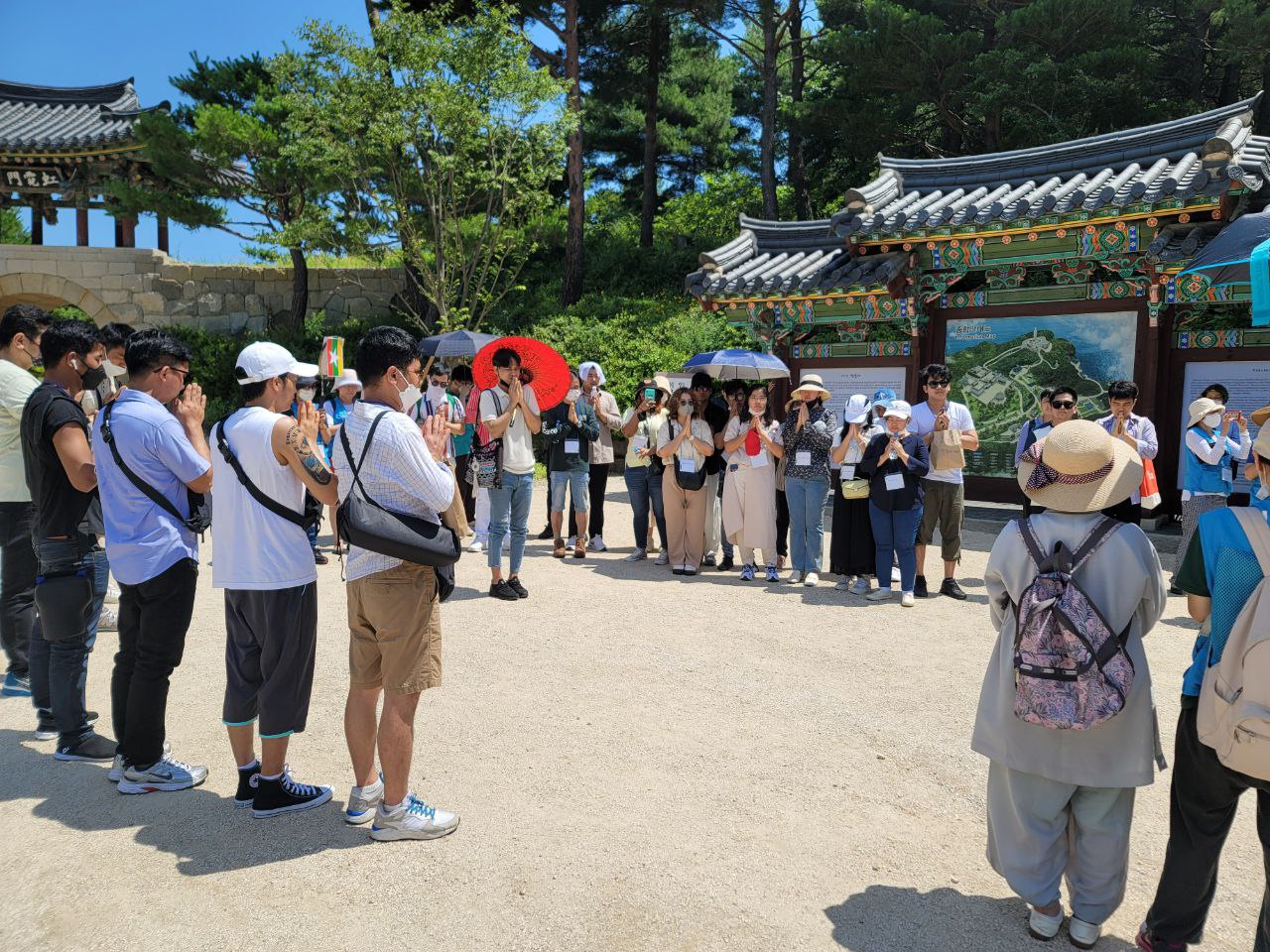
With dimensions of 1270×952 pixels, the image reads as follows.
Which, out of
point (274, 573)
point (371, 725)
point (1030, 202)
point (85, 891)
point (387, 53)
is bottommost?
point (85, 891)

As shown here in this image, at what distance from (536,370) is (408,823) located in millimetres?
4255

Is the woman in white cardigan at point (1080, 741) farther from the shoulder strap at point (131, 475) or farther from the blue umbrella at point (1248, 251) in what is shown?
the shoulder strap at point (131, 475)

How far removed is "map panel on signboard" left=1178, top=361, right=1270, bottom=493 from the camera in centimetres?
854

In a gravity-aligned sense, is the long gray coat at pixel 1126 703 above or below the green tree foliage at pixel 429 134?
below

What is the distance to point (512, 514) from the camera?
22.4ft

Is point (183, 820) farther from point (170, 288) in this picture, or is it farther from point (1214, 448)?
point (170, 288)

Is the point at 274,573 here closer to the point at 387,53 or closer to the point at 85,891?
the point at 85,891

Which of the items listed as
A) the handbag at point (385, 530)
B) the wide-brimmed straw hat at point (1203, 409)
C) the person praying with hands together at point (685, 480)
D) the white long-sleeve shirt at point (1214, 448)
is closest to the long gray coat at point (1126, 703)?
the handbag at point (385, 530)

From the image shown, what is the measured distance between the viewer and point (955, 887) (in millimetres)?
2807

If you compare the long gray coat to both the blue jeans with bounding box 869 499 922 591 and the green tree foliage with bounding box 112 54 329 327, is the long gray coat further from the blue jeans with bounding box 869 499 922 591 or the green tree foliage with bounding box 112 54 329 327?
the green tree foliage with bounding box 112 54 329 327

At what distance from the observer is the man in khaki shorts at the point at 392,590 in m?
2.89

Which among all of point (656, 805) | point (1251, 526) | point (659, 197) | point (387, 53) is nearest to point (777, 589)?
point (656, 805)

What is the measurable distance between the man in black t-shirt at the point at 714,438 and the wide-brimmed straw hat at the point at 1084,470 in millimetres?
5246

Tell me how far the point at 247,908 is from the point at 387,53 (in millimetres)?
15827
